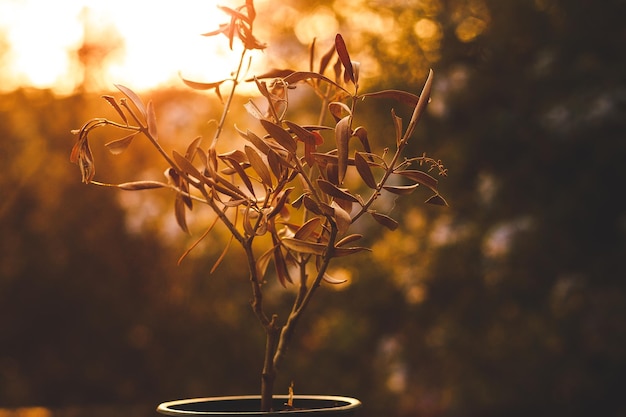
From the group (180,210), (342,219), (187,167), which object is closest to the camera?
(342,219)

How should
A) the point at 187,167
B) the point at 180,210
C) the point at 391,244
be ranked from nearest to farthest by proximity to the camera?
the point at 187,167
the point at 180,210
the point at 391,244

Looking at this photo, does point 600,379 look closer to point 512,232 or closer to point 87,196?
point 512,232

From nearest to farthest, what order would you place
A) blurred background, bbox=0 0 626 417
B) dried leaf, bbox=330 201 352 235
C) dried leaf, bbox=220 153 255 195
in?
dried leaf, bbox=330 201 352 235
dried leaf, bbox=220 153 255 195
blurred background, bbox=0 0 626 417

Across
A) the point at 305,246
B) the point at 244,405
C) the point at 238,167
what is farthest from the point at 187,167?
the point at 244,405

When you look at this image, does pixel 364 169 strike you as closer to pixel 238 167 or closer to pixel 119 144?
pixel 238 167

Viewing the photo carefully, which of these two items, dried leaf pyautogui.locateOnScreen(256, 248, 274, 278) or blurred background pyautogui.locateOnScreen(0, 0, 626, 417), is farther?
blurred background pyautogui.locateOnScreen(0, 0, 626, 417)

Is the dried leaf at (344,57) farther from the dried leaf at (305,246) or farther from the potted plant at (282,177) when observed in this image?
the dried leaf at (305,246)

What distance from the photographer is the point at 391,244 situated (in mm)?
3523

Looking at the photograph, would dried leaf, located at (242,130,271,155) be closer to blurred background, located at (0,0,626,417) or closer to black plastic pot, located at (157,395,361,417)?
black plastic pot, located at (157,395,361,417)

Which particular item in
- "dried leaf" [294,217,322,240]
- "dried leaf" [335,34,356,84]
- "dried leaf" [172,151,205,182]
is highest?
"dried leaf" [335,34,356,84]

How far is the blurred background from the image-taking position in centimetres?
296

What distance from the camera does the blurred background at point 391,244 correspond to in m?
2.96

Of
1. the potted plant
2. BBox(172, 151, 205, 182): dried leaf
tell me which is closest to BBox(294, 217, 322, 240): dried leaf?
the potted plant

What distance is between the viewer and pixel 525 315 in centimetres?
301
